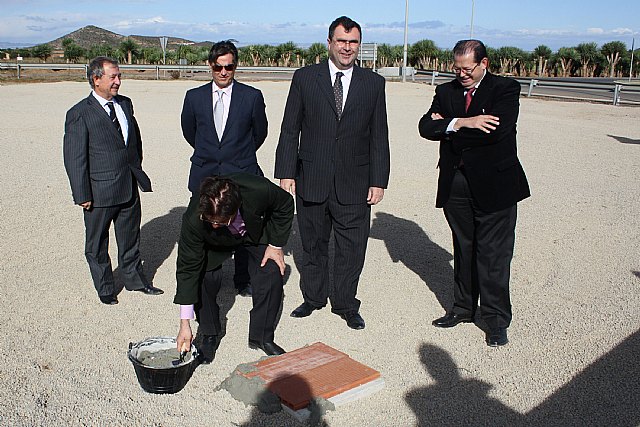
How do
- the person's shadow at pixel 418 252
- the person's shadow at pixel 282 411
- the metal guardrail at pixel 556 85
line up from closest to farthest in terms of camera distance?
the person's shadow at pixel 282 411 < the person's shadow at pixel 418 252 < the metal guardrail at pixel 556 85

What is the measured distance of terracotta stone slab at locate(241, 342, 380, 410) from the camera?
4574 mm

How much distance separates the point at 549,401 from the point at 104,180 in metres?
3.88

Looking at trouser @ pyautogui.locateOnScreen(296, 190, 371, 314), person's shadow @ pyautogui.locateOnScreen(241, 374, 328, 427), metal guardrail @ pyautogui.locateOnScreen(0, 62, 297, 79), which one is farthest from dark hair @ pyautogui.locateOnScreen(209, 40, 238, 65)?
metal guardrail @ pyautogui.locateOnScreen(0, 62, 297, 79)

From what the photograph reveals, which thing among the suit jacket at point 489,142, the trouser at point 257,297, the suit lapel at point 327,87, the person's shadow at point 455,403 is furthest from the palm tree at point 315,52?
the person's shadow at point 455,403

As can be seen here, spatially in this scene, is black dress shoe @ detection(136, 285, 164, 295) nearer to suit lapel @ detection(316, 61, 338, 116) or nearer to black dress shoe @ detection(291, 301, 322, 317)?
black dress shoe @ detection(291, 301, 322, 317)

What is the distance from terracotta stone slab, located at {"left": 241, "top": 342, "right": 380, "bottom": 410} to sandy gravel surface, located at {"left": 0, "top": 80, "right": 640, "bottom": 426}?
0.44 feet

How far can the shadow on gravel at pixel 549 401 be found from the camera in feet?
14.6

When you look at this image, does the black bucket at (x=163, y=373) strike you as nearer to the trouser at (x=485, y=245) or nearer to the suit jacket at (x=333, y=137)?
the suit jacket at (x=333, y=137)

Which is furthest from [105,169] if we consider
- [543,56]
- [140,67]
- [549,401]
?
[543,56]

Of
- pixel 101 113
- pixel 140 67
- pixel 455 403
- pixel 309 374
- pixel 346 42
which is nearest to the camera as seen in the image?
pixel 455 403

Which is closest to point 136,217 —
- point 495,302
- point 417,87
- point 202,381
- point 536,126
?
point 202,381

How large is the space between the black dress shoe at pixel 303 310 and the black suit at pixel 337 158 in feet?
1.02

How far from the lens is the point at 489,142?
5.35 meters

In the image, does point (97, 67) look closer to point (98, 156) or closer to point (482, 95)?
point (98, 156)
